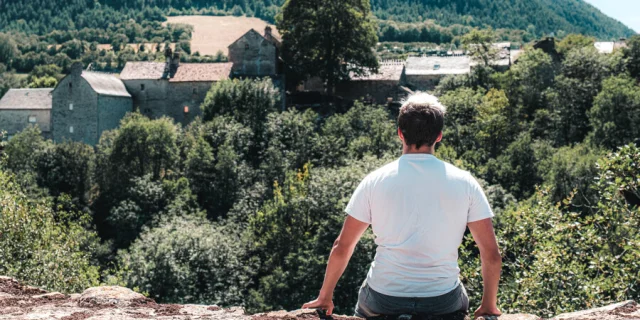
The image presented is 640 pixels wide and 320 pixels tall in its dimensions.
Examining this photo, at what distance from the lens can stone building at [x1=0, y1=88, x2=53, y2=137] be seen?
212 ft

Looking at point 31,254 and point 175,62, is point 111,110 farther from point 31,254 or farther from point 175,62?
point 31,254

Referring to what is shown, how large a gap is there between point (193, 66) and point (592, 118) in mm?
31759

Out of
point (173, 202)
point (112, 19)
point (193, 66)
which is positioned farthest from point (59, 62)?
point (173, 202)

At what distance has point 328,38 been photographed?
53.6 metres

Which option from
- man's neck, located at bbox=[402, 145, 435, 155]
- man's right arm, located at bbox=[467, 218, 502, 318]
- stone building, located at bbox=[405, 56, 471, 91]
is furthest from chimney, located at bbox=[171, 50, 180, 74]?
man's right arm, located at bbox=[467, 218, 502, 318]

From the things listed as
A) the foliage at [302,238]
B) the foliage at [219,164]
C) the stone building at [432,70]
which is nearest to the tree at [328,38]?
the stone building at [432,70]

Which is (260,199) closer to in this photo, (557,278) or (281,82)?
(281,82)

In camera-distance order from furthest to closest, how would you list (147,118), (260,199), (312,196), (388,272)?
(147,118), (260,199), (312,196), (388,272)

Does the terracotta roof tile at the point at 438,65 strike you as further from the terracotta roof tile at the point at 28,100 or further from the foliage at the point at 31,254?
the foliage at the point at 31,254

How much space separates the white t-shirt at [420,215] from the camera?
18.3 ft

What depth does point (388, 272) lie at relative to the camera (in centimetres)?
574

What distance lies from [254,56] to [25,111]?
24229mm

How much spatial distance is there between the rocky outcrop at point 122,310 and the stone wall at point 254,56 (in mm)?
49767

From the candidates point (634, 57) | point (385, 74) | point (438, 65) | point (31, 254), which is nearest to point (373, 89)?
point (385, 74)
